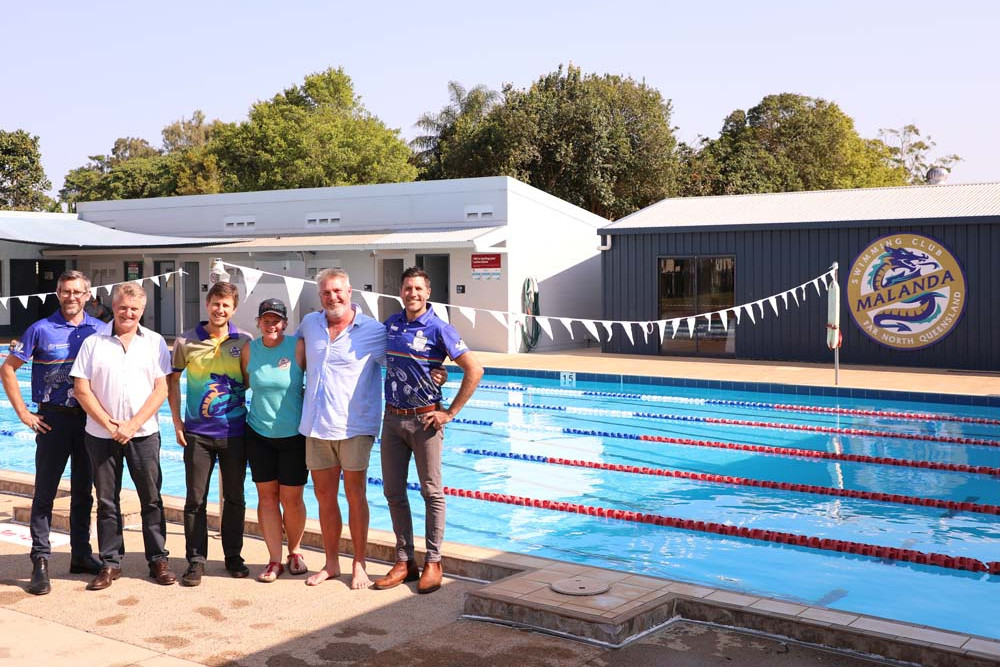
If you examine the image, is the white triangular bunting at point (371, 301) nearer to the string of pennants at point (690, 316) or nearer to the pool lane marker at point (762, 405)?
the string of pennants at point (690, 316)

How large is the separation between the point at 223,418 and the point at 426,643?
1.82m

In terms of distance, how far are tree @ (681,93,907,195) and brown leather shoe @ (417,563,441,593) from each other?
4163cm

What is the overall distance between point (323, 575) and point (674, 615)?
1.89 meters

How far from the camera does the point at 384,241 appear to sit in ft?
71.4

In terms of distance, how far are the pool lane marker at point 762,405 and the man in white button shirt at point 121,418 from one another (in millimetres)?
10505

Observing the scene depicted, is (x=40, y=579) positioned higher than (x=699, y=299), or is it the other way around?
(x=699, y=299)

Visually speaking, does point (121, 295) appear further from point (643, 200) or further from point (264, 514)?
point (643, 200)

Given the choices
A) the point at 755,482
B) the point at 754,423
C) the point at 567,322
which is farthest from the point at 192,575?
the point at 567,322

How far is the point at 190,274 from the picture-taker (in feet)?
85.5

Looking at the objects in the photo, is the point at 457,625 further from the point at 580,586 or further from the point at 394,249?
the point at 394,249

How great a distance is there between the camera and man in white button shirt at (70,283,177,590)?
210 inches

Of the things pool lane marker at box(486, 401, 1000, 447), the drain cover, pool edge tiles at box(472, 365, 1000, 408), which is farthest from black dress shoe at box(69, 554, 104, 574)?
pool edge tiles at box(472, 365, 1000, 408)

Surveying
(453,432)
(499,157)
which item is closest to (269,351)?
(453,432)

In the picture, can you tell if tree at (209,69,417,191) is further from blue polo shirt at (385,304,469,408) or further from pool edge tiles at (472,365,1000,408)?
blue polo shirt at (385,304,469,408)
